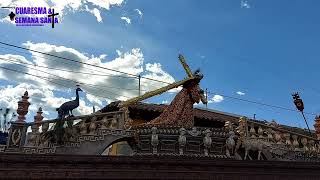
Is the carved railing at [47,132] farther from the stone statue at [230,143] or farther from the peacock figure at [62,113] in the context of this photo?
the stone statue at [230,143]

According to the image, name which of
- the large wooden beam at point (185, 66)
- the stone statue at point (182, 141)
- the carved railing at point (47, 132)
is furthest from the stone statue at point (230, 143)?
the carved railing at point (47, 132)

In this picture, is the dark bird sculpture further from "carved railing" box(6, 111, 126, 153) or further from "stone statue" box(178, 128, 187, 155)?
"stone statue" box(178, 128, 187, 155)

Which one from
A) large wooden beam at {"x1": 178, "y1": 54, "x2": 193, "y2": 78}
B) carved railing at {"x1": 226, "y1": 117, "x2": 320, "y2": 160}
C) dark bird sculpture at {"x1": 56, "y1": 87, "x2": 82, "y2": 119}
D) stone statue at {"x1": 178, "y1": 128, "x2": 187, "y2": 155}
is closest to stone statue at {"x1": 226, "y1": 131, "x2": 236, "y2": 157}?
carved railing at {"x1": 226, "y1": 117, "x2": 320, "y2": 160}

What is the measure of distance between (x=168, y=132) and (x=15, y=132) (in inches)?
227

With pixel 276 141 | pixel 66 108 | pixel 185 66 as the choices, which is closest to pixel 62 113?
pixel 66 108

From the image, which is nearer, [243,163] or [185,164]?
[185,164]

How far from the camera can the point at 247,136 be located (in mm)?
15703

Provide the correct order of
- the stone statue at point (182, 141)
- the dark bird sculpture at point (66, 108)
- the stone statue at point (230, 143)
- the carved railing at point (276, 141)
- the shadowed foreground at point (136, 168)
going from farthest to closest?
1. the carved railing at point (276, 141)
2. the stone statue at point (230, 143)
3. the stone statue at point (182, 141)
4. the dark bird sculpture at point (66, 108)
5. the shadowed foreground at point (136, 168)

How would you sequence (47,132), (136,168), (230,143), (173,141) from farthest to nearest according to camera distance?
(230,143) → (173,141) → (47,132) → (136,168)

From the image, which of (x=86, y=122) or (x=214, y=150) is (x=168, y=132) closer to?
(x=214, y=150)

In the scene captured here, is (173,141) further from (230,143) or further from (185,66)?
(185,66)

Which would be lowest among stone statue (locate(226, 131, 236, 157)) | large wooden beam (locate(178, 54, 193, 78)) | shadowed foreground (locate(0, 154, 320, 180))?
shadowed foreground (locate(0, 154, 320, 180))

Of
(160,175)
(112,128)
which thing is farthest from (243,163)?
(112,128)

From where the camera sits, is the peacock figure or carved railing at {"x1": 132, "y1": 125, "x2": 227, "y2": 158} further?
carved railing at {"x1": 132, "y1": 125, "x2": 227, "y2": 158}
